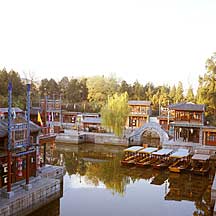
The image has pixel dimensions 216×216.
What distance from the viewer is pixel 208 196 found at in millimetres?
18688

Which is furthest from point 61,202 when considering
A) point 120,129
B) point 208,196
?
point 120,129

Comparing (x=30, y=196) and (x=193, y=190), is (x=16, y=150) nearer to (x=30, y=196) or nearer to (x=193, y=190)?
(x=30, y=196)

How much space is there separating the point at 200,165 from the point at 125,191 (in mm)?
8248

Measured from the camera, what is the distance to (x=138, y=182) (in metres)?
21.6

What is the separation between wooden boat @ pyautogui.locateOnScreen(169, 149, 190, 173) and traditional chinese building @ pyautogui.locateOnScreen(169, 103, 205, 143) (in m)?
5.96

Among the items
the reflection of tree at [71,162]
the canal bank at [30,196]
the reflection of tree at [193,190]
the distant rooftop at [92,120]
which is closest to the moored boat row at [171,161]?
the reflection of tree at [193,190]

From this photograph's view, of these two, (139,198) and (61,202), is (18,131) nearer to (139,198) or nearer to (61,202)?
(61,202)

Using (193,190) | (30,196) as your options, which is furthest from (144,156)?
(30,196)

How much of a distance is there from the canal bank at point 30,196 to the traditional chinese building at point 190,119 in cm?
1799

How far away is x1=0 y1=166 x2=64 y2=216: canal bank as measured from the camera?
539 inches

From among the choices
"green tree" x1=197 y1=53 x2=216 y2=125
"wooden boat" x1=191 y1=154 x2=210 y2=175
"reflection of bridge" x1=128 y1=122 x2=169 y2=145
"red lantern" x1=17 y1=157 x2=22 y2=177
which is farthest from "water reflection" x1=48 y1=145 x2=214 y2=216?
"green tree" x1=197 y1=53 x2=216 y2=125

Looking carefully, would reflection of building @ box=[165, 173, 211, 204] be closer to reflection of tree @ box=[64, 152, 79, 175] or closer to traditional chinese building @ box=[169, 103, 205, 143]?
reflection of tree @ box=[64, 152, 79, 175]

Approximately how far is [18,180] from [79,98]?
47.5 meters

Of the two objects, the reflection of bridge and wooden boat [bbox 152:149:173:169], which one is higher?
the reflection of bridge
